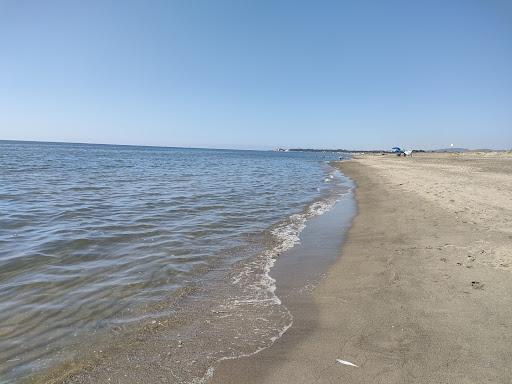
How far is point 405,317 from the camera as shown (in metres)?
4.48

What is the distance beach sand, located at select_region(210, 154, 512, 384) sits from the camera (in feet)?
11.1

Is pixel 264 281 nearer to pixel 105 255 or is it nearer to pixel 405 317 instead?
pixel 405 317

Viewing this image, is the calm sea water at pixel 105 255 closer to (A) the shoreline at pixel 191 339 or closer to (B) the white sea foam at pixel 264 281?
(B) the white sea foam at pixel 264 281

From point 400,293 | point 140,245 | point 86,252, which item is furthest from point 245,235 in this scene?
point 400,293

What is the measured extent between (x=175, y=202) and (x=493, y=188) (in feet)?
45.0

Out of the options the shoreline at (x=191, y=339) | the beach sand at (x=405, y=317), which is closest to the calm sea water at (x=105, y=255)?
the shoreline at (x=191, y=339)

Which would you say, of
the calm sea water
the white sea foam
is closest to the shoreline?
the white sea foam

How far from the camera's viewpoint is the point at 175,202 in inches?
564

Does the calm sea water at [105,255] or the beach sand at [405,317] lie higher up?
Result: the beach sand at [405,317]

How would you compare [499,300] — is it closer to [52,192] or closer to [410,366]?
[410,366]

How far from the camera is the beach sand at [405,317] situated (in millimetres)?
3395

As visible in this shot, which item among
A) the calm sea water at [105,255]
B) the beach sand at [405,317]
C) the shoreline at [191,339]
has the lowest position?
the calm sea water at [105,255]

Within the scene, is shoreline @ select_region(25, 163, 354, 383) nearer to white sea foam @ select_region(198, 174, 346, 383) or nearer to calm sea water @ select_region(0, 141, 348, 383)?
white sea foam @ select_region(198, 174, 346, 383)

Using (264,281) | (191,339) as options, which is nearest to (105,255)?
(264,281)
